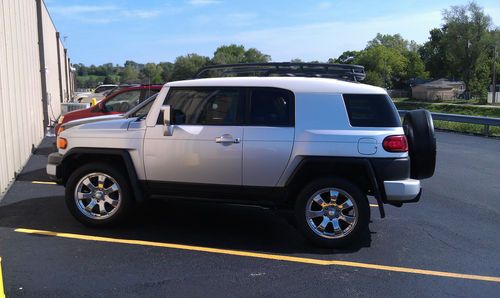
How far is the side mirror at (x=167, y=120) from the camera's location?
18.6 ft

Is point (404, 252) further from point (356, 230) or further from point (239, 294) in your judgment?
point (239, 294)

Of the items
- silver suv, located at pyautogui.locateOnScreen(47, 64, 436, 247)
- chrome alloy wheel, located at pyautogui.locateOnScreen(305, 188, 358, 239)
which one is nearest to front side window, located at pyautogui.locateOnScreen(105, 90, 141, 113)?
silver suv, located at pyautogui.locateOnScreen(47, 64, 436, 247)

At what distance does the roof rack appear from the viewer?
6.45m

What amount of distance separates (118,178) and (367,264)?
118 inches

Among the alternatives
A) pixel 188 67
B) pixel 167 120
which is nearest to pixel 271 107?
pixel 167 120

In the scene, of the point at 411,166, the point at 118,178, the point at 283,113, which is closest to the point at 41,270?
the point at 118,178

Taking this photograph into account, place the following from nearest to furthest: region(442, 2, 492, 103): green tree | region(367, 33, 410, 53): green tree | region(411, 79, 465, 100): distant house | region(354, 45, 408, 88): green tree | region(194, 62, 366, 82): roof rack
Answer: region(194, 62, 366, 82): roof rack < region(442, 2, 492, 103): green tree < region(411, 79, 465, 100): distant house < region(354, 45, 408, 88): green tree < region(367, 33, 410, 53): green tree

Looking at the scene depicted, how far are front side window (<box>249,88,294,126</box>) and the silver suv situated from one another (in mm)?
11

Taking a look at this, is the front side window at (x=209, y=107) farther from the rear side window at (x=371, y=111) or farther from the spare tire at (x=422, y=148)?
the spare tire at (x=422, y=148)

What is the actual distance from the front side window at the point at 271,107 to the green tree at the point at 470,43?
83.7 meters

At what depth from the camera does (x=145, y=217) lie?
6652 millimetres

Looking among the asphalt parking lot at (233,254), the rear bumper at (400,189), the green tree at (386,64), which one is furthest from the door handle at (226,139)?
the green tree at (386,64)

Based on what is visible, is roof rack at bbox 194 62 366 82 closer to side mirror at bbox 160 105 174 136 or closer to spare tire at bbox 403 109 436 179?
side mirror at bbox 160 105 174 136

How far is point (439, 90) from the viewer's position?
10419 cm
